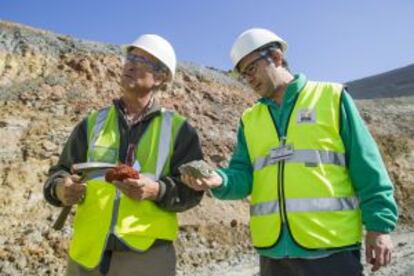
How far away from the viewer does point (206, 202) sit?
425 inches

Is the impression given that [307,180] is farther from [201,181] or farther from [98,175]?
[98,175]

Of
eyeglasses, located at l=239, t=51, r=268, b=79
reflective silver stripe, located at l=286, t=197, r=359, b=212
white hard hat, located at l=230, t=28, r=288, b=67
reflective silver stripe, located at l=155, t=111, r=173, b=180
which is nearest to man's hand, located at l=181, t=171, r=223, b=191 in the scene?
reflective silver stripe, located at l=155, t=111, r=173, b=180

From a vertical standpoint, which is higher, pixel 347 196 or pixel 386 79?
pixel 386 79

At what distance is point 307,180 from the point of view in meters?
2.99

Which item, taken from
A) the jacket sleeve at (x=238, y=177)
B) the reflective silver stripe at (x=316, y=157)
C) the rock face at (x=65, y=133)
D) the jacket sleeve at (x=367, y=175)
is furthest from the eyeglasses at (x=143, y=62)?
the rock face at (x=65, y=133)

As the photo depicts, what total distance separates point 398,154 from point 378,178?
577 inches

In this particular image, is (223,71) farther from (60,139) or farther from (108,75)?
(60,139)

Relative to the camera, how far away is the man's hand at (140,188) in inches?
120

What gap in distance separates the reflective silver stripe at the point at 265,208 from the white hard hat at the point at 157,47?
1.27 metres

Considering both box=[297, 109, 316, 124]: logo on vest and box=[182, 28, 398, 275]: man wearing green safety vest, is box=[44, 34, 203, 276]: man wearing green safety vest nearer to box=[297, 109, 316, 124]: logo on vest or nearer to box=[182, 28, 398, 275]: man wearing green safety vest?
box=[182, 28, 398, 275]: man wearing green safety vest

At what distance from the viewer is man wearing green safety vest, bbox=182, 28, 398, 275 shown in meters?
2.87

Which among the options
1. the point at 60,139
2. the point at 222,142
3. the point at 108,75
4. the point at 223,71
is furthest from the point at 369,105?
the point at 60,139

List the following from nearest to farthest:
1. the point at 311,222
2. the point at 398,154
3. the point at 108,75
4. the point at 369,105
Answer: the point at 311,222, the point at 108,75, the point at 398,154, the point at 369,105

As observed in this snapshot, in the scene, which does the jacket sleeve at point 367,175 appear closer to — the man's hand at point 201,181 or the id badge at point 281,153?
the id badge at point 281,153
